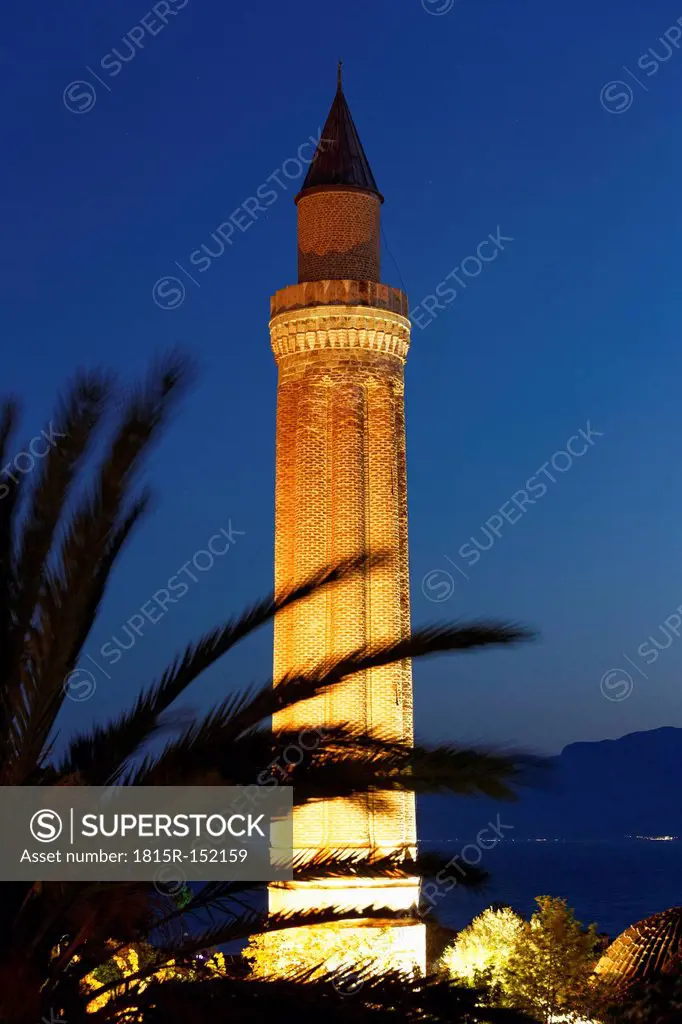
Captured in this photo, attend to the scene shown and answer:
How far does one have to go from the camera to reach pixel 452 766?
7.50m

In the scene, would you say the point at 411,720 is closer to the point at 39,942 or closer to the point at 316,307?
the point at 316,307

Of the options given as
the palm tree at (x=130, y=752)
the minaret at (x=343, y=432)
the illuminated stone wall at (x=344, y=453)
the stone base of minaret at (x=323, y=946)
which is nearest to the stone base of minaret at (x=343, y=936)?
the stone base of minaret at (x=323, y=946)

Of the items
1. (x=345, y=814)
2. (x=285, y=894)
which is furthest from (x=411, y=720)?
(x=285, y=894)

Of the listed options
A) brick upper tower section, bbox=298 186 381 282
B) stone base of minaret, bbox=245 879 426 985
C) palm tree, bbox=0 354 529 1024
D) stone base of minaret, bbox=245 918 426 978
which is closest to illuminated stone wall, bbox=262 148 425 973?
brick upper tower section, bbox=298 186 381 282

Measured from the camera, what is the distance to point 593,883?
391ft

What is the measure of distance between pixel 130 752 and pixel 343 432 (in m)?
19.1

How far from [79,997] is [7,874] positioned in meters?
0.76

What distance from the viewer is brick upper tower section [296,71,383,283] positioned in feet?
88.3

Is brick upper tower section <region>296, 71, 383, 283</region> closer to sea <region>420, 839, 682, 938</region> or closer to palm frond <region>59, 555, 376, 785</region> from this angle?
palm frond <region>59, 555, 376, 785</region>

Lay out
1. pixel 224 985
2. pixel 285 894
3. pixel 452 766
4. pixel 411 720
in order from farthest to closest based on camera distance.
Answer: pixel 411 720 → pixel 285 894 → pixel 452 766 → pixel 224 985

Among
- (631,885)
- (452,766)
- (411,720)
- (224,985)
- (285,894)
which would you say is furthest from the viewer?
(631,885)

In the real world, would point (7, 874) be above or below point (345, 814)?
below

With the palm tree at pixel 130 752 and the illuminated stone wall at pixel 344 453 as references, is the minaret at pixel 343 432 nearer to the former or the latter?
the illuminated stone wall at pixel 344 453

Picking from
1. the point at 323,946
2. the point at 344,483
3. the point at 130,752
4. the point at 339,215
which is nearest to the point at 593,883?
the point at 344,483
